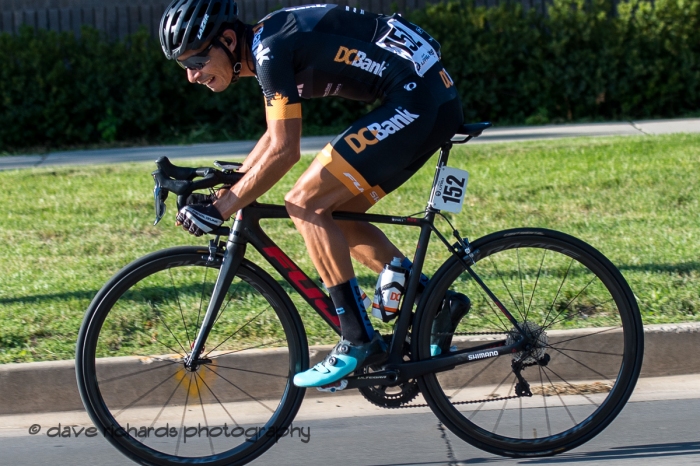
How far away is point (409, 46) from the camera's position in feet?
12.2

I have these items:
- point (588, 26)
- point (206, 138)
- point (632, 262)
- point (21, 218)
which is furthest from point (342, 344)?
point (588, 26)

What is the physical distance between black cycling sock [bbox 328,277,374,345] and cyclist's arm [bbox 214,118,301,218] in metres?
0.52

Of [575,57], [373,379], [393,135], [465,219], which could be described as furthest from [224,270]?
[575,57]

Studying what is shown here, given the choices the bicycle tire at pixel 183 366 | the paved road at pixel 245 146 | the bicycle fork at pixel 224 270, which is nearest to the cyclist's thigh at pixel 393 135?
the bicycle fork at pixel 224 270

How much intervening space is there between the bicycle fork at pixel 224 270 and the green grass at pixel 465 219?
43.6 inches

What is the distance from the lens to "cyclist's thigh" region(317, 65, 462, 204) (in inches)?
144

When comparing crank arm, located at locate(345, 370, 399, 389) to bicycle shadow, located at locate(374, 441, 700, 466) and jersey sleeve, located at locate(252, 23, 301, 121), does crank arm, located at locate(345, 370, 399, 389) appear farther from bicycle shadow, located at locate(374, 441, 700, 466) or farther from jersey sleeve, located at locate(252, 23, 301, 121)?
jersey sleeve, located at locate(252, 23, 301, 121)

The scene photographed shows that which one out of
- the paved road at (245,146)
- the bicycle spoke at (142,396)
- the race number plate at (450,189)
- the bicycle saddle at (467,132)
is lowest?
the paved road at (245,146)

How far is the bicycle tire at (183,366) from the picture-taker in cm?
376

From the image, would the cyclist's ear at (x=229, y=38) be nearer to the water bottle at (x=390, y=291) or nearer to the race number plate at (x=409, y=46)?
the race number plate at (x=409, y=46)

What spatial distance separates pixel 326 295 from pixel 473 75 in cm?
884

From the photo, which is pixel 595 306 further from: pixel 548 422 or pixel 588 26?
pixel 588 26

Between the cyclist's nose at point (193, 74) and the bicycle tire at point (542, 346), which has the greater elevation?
the cyclist's nose at point (193, 74)

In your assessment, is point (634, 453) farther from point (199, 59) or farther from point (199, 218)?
point (199, 59)
